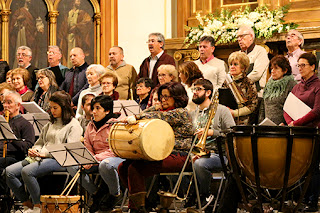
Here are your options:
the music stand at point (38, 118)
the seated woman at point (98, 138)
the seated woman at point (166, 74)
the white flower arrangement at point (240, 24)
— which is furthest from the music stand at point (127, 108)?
the white flower arrangement at point (240, 24)

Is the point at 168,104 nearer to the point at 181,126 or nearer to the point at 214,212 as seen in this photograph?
the point at 181,126

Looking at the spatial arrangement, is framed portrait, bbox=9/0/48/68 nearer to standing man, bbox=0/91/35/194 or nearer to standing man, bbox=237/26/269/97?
standing man, bbox=0/91/35/194

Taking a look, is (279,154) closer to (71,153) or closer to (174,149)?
(174,149)

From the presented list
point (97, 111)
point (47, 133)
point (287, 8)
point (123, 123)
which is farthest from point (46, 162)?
point (287, 8)

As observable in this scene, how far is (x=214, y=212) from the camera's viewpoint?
5.31 metres

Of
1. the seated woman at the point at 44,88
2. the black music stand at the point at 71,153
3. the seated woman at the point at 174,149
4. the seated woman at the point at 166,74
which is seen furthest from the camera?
the seated woman at the point at 44,88

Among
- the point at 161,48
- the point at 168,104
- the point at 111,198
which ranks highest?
the point at 161,48

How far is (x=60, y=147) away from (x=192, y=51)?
3660 millimetres

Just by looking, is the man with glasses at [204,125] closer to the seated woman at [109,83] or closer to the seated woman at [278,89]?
the seated woman at [278,89]

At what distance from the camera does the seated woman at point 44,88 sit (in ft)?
25.0

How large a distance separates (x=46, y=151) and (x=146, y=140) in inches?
70.6

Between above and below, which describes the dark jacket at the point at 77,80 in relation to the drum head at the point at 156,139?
above

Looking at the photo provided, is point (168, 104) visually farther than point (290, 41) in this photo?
No

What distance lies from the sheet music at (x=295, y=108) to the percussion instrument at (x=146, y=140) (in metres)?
1.33
